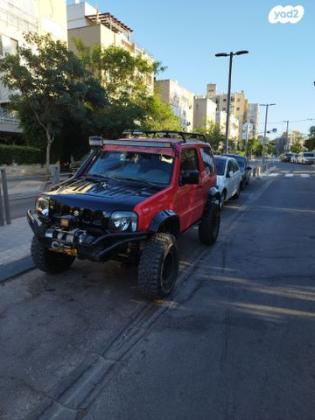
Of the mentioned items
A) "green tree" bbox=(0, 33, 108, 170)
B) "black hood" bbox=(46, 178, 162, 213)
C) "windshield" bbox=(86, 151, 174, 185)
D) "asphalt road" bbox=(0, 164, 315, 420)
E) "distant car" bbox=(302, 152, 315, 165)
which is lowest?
"distant car" bbox=(302, 152, 315, 165)

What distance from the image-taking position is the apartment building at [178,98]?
2216 inches

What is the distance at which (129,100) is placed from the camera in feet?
78.2

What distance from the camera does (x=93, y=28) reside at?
113ft

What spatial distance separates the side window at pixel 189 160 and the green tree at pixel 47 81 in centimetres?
1417

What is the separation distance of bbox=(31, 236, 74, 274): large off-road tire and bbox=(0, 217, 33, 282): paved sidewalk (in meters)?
0.52

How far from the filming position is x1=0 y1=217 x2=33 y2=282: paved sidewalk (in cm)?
511

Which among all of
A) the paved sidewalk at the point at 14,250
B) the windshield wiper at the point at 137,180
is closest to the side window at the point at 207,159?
the windshield wiper at the point at 137,180

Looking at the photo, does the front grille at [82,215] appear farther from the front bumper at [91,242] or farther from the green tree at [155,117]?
the green tree at [155,117]

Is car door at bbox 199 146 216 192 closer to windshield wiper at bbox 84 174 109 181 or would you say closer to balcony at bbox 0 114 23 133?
windshield wiper at bbox 84 174 109 181

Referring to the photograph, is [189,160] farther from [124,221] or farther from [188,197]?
[124,221]

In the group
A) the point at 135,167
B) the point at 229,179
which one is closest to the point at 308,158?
the point at 229,179

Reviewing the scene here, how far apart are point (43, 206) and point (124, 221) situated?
1215 millimetres

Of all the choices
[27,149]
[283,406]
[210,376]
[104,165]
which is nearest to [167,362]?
[210,376]

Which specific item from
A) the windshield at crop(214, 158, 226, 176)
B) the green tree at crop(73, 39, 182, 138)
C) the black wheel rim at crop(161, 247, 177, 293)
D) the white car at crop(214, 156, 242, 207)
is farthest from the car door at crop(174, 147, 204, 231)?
the green tree at crop(73, 39, 182, 138)
